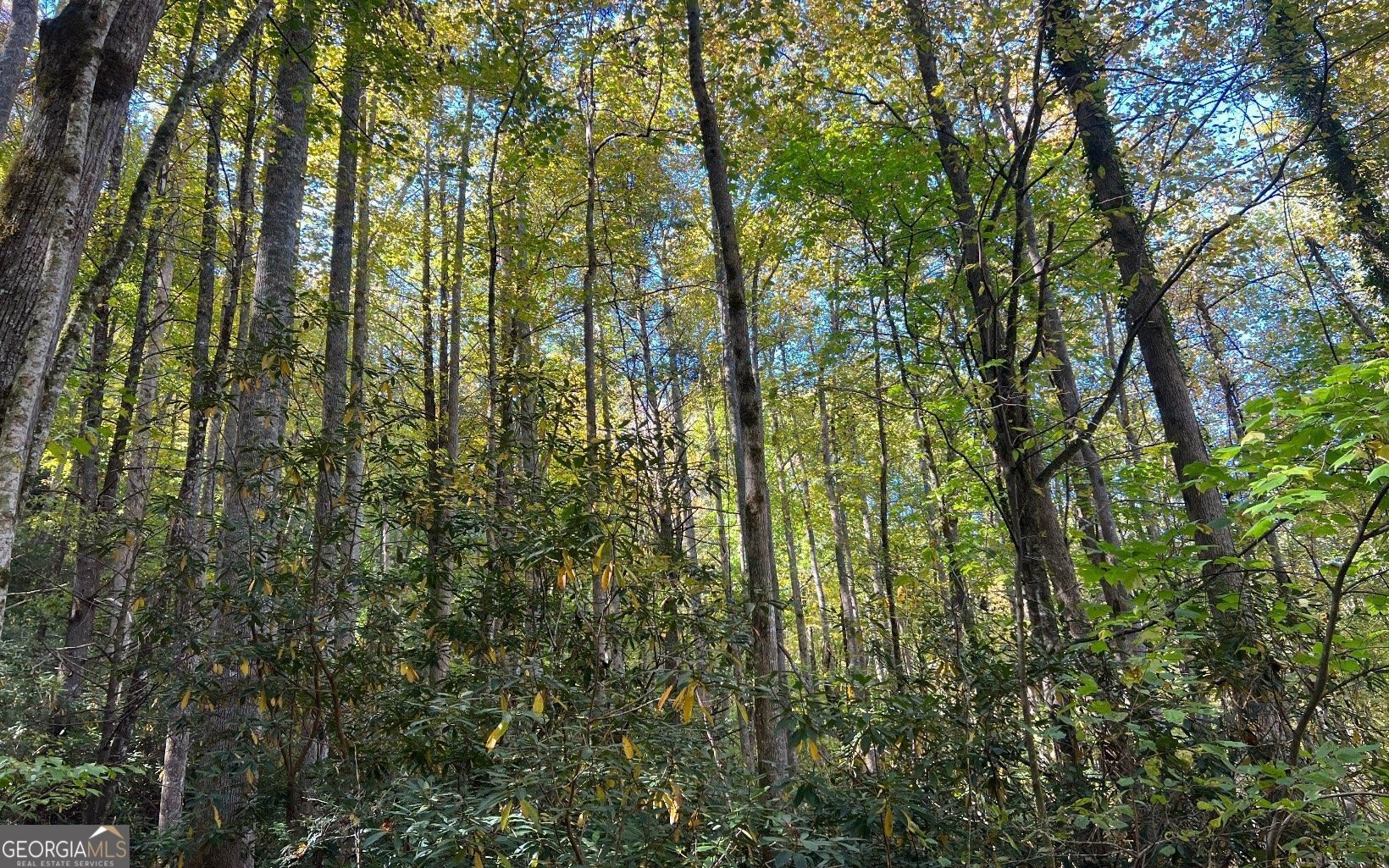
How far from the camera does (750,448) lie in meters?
3.75

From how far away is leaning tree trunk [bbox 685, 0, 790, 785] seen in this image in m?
3.47

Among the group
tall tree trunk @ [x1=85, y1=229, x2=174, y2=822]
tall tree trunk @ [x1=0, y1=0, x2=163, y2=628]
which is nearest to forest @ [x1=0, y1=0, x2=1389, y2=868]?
tall tree trunk @ [x1=0, y1=0, x2=163, y2=628]

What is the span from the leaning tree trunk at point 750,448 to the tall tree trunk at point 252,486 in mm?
2447

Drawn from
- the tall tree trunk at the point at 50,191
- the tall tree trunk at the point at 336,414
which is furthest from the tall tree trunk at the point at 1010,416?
the tall tree trunk at the point at 50,191

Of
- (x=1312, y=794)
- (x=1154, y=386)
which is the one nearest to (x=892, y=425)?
(x=1154, y=386)

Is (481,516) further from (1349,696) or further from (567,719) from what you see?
(1349,696)

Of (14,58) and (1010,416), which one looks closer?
(1010,416)

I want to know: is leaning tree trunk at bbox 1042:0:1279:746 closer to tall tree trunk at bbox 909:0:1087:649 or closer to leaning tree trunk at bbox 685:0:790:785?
tall tree trunk at bbox 909:0:1087:649

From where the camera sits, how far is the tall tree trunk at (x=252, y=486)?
344 cm

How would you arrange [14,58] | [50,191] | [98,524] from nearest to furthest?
1. [50,191]
2. [98,524]
3. [14,58]

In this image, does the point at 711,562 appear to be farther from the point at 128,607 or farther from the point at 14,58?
the point at 14,58

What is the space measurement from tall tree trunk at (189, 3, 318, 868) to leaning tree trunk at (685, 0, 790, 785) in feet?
8.03

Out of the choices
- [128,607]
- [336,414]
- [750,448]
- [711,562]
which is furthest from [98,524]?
[750,448]

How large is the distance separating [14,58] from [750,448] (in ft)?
27.6
